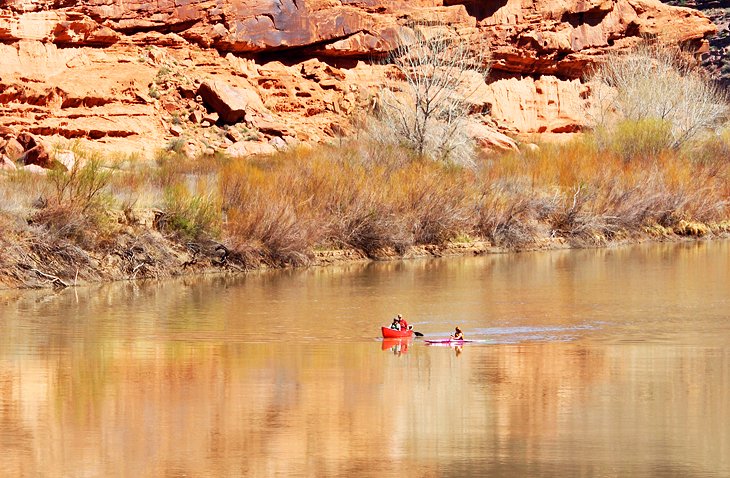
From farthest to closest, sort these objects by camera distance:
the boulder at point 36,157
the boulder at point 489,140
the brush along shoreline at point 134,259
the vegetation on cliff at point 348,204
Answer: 1. the boulder at point 489,140
2. the boulder at point 36,157
3. the vegetation on cliff at point 348,204
4. the brush along shoreline at point 134,259

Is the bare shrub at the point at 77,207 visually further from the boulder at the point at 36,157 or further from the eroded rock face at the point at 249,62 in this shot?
the eroded rock face at the point at 249,62

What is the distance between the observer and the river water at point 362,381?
1055 centimetres

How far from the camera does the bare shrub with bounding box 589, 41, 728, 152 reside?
47.6 metres

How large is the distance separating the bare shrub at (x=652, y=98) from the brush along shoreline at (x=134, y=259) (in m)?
17.9

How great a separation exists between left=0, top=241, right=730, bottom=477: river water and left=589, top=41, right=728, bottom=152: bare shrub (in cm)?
2418

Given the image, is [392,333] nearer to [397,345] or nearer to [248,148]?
[397,345]

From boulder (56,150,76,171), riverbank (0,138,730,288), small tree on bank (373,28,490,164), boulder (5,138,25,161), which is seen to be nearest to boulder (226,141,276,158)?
riverbank (0,138,730,288)

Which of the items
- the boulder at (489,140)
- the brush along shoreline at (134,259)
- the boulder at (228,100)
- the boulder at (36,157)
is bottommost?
the brush along shoreline at (134,259)

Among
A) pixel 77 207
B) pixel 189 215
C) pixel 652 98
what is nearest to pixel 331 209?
pixel 189 215

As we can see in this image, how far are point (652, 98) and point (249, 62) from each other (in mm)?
15699

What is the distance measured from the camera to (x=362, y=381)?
14.1m

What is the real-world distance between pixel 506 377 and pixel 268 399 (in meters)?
2.81

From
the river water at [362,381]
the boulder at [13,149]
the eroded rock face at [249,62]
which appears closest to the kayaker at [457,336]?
the river water at [362,381]

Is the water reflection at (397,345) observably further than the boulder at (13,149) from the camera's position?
No
